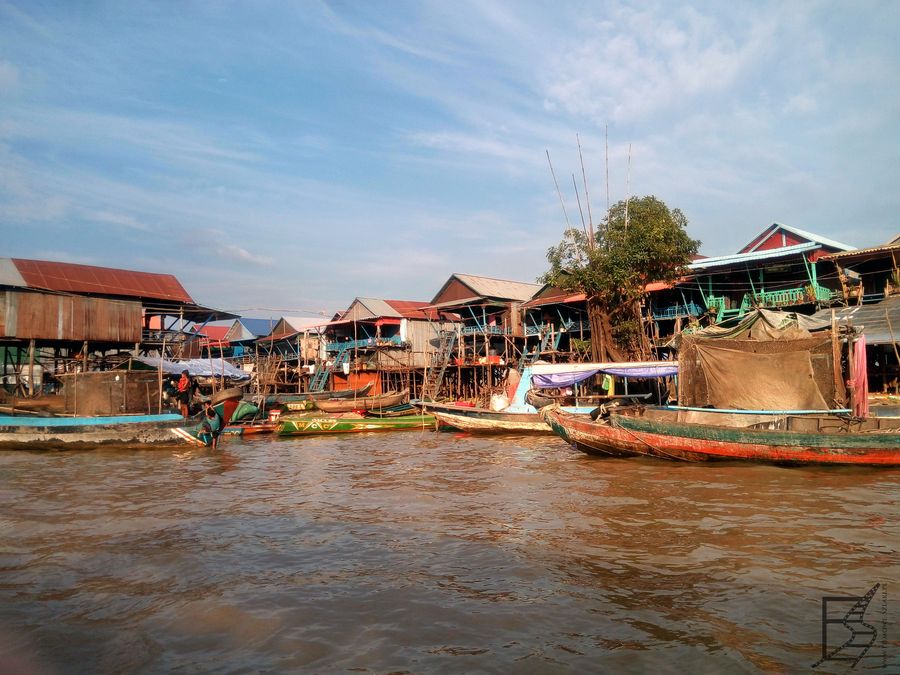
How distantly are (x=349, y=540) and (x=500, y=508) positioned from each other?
8.56ft

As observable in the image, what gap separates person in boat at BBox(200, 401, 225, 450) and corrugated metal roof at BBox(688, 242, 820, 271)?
18.2 meters

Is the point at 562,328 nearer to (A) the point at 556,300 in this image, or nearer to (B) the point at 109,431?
(A) the point at 556,300

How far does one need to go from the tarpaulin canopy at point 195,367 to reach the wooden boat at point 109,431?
4.32 meters

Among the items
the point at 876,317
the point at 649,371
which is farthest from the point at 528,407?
the point at 876,317

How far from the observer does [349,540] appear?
721 cm

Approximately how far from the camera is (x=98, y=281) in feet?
93.0

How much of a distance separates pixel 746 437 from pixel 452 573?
27.1 ft

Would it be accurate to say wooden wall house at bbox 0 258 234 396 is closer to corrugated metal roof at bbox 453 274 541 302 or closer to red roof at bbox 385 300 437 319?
red roof at bbox 385 300 437 319

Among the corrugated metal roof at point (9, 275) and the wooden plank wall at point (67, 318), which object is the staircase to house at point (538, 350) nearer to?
the wooden plank wall at point (67, 318)

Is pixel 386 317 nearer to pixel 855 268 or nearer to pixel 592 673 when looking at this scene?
pixel 855 268

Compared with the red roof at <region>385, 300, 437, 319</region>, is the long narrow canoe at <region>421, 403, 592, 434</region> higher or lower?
lower

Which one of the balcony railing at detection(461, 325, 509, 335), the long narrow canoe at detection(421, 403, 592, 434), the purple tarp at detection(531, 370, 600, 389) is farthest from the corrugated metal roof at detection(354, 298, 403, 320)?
the purple tarp at detection(531, 370, 600, 389)

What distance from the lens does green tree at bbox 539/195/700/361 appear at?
822 inches

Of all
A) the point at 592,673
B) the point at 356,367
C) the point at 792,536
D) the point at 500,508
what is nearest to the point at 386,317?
the point at 356,367
